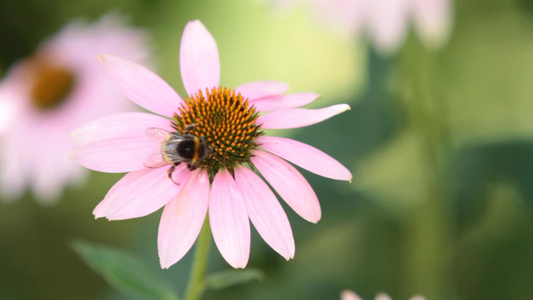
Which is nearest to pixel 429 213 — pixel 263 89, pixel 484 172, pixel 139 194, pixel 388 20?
pixel 484 172

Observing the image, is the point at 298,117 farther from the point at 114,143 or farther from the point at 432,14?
the point at 432,14

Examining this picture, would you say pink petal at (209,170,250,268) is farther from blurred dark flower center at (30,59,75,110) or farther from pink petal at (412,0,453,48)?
blurred dark flower center at (30,59,75,110)

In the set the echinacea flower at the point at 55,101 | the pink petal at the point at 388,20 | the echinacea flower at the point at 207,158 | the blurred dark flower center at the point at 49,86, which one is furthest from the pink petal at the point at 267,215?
the blurred dark flower center at the point at 49,86

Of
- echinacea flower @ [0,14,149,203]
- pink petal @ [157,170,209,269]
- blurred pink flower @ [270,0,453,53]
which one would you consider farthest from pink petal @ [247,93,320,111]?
echinacea flower @ [0,14,149,203]

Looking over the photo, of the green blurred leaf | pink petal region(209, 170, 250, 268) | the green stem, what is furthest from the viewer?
the green blurred leaf

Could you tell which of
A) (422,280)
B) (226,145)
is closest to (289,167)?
(226,145)

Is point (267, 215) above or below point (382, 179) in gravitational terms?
above
